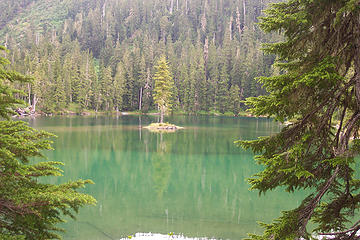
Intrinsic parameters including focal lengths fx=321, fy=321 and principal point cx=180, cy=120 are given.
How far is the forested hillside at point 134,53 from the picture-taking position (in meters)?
85.6

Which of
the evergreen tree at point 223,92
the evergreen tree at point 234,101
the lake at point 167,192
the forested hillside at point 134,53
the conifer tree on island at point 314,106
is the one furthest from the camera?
the evergreen tree at point 223,92

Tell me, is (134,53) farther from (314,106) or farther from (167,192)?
(314,106)

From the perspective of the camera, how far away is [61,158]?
24.6m

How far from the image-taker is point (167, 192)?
A: 55.1ft

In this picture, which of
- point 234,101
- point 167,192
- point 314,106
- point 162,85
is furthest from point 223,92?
point 314,106

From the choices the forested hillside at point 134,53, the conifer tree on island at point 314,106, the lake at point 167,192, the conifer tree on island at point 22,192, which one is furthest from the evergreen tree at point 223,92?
the conifer tree on island at point 22,192

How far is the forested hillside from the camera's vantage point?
8556cm

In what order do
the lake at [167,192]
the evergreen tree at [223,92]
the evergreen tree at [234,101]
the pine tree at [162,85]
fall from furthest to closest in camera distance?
the evergreen tree at [223,92] → the evergreen tree at [234,101] → the pine tree at [162,85] → the lake at [167,192]

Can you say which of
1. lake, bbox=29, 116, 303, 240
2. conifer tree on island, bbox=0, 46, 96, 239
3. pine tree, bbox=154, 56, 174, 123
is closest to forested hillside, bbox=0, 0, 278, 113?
pine tree, bbox=154, 56, 174, 123

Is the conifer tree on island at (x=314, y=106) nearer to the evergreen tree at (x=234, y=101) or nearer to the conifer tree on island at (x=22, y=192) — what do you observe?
the conifer tree on island at (x=22, y=192)

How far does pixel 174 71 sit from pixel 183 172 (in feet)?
275

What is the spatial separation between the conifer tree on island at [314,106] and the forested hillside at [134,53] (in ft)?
131

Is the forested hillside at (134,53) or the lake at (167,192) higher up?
the forested hillside at (134,53)

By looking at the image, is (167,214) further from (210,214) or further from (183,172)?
(183,172)
